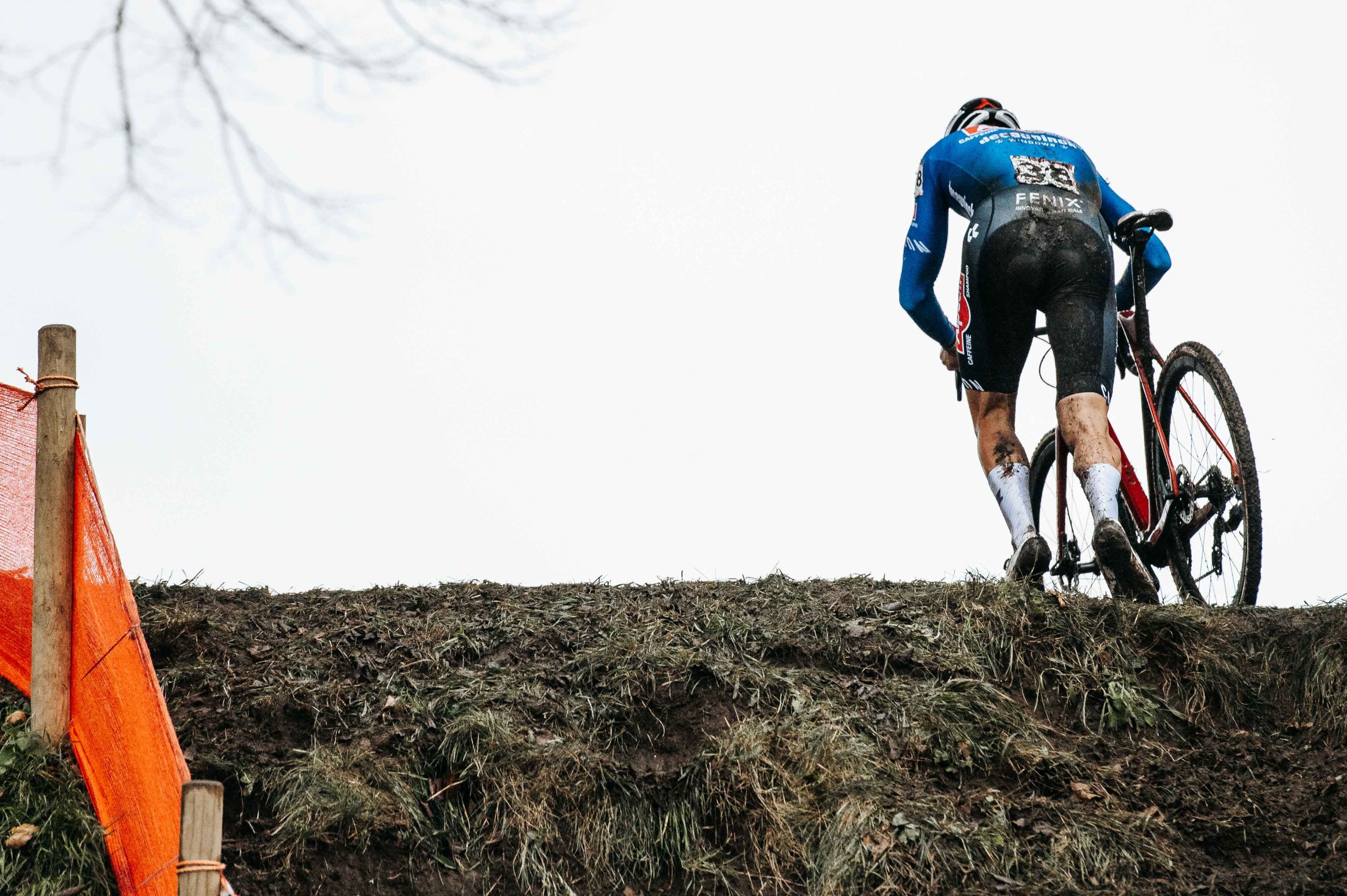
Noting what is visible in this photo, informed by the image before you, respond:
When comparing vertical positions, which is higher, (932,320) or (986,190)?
(986,190)

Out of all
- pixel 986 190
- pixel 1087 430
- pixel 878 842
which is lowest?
pixel 878 842

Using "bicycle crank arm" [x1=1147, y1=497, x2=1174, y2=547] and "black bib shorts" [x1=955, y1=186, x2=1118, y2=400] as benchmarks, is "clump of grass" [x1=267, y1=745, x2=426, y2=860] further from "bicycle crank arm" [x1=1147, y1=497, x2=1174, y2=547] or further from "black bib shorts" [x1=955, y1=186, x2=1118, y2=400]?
"bicycle crank arm" [x1=1147, y1=497, x2=1174, y2=547]

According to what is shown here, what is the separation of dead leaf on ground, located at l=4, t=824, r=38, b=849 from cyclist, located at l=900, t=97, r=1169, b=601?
380 cm

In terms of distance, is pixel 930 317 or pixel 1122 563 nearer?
pixel 1122 563

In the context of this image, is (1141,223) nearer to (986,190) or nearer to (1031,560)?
(986,190)

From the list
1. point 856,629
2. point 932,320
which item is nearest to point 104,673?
point 856,629

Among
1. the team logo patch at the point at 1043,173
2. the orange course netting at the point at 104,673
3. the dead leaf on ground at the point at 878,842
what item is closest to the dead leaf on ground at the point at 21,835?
the orange course netting at the point at 104,673

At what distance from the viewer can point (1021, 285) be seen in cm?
542

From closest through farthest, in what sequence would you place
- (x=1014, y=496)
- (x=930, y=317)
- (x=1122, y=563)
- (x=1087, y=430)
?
(x=1122, y=563), (x=1087, y=430), (x=1014, y=496), (x=930, y=317)

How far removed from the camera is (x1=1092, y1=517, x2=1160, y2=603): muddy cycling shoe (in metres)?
4.90

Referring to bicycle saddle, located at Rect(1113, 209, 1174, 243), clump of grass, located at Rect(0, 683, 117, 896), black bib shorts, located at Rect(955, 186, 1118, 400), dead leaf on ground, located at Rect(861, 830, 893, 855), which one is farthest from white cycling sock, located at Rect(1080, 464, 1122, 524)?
clump of grass, located at Rect(0, 683, 117, 896)

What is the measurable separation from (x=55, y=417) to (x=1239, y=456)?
4.60 m

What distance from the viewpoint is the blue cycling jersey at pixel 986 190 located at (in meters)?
5.50

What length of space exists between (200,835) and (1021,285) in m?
4.00
